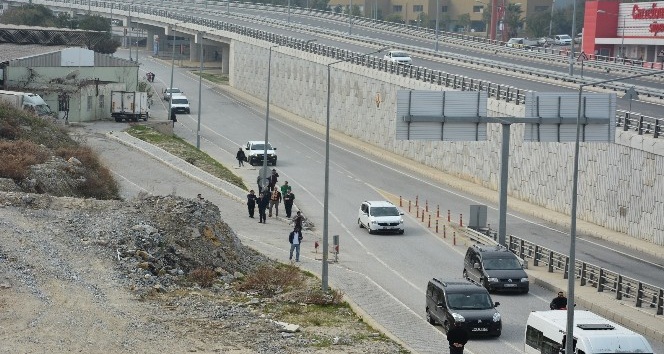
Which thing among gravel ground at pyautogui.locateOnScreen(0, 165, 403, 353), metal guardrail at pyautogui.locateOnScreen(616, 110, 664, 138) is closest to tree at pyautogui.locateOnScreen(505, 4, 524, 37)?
metal guardrail at pyautogui.locateOnScreen(616, 110, 664, 138)

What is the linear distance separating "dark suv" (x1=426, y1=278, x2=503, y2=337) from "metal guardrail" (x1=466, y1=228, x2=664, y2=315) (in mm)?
5282

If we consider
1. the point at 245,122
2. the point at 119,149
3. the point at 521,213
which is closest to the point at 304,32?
the point at 245,122

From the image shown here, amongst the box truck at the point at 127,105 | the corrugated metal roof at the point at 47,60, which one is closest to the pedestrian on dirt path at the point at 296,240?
the box truck at the point at 127,105

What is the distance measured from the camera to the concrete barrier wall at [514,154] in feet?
165

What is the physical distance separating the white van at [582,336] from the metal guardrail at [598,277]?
22.1 feet

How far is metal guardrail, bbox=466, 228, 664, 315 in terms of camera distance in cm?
3559

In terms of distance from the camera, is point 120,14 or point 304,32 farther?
point 120,14

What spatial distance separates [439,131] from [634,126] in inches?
462

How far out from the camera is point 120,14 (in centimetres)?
15525

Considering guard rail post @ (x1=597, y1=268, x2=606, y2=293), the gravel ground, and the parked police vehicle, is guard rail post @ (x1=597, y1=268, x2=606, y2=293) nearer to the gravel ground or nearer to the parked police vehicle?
the gravel ground

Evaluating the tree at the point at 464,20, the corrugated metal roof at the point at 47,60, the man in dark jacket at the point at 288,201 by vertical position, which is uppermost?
the tree at the point at 464,20

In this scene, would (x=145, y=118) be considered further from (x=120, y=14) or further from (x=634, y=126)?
(x=120, y=14)

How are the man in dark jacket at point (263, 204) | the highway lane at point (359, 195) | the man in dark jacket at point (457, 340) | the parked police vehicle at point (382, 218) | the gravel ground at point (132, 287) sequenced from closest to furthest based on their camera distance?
the man in dark jacket at point (457, 340)
the gravel ground at point (132, 287)
the highway lane at point (359, 195)
the parked police vehicle at point (382, 218)
the man in dark jacket at point (263, 204)

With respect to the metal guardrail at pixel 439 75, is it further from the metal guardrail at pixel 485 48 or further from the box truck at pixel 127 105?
the box truck at pixel 127 105
